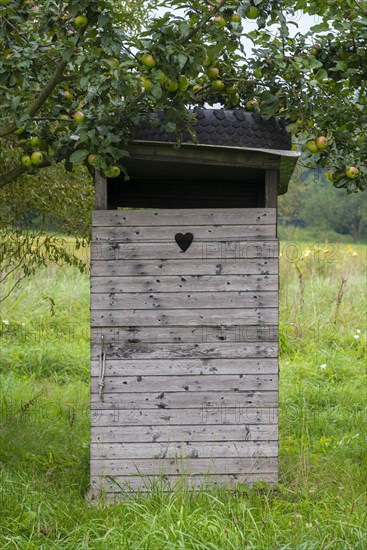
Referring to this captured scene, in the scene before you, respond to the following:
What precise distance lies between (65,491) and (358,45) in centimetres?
314

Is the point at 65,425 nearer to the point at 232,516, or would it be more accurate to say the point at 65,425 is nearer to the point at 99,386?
the point at 99,386

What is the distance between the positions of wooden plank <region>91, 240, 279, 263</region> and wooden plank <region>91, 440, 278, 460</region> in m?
1.03

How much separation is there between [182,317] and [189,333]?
0.32 ft

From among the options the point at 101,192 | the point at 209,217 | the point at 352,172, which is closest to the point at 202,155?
the point at 209,217

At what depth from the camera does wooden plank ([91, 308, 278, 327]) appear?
14.3ft

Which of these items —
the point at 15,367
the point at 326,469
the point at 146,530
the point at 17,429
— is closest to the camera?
the point at 146,530

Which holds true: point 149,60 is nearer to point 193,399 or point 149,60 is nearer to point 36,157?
point 36,157

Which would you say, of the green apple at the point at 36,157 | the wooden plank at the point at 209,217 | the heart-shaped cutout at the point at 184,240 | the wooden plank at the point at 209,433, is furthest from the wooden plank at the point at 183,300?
the green apple at the point at 36,157

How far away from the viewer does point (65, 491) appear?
457 centimetres

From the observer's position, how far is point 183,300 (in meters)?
4.38

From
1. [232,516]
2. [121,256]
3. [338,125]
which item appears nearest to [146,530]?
[232,516]

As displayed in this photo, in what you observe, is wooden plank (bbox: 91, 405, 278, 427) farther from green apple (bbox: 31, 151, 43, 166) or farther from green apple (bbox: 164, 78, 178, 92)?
green apple (bbox: 164, 78, 178, 92)

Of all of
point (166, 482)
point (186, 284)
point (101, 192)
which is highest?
point (101, 192)

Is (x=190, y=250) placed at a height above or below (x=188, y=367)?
above
